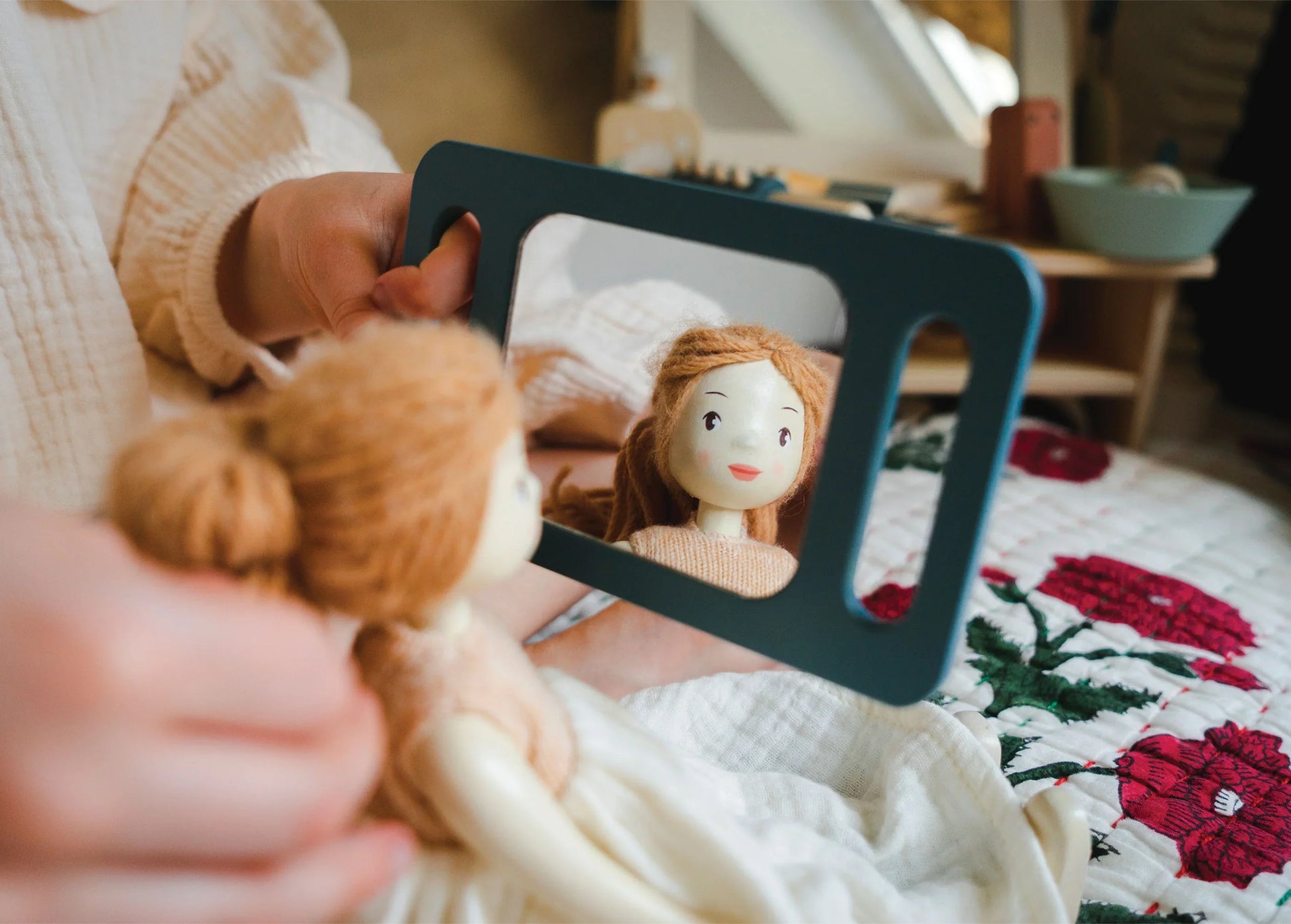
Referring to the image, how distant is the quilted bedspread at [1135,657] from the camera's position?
49cm

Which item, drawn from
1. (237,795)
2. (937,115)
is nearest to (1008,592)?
(237,795)

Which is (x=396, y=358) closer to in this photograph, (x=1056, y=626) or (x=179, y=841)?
(x=179, y=841)

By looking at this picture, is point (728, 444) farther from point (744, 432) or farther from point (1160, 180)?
point (1160, 180)

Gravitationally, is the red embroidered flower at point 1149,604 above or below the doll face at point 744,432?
below

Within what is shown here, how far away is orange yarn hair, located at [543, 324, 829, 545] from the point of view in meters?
0.50

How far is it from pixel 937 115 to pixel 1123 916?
114 cm

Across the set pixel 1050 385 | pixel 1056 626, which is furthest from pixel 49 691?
pixel 1050 385

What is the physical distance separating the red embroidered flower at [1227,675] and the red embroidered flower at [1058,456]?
0.33 meters

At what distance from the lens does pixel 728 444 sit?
0.50 m

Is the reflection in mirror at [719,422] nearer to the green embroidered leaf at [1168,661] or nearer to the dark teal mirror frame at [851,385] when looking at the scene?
the dark teal mirror frame at [851,385]

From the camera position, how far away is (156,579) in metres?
0.25

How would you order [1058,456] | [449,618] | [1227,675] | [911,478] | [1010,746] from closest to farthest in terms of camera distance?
[449,618], [1010,746], [1227,675], [911,478], [1058,456]

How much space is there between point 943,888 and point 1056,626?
35 cm

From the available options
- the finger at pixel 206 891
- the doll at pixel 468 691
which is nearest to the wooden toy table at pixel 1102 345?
the doll at pixel 468 691
